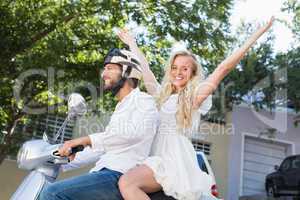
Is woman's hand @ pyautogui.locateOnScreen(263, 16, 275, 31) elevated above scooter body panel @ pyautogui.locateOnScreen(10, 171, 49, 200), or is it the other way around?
woman's hand @ pyautogui.locateOnScreen(263, 16, 275, 31)

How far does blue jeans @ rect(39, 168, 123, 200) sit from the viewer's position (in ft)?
7.91

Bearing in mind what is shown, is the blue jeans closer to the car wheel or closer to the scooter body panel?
the scooter body panel

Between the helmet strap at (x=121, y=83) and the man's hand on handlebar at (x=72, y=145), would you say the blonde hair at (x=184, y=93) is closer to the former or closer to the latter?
the helmet strap at (x=121, y=83)

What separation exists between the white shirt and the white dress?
85 mm

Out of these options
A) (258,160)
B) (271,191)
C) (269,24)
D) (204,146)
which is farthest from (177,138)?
(258,160)

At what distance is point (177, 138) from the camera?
2.64 metres

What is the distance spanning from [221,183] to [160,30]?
862 cm

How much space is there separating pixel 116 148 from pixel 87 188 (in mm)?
258

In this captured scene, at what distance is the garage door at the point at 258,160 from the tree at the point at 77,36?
28.8 ft

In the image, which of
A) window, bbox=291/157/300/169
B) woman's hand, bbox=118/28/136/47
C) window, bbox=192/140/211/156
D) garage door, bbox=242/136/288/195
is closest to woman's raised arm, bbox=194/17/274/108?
woman's hand, bbox=118/28/136/47

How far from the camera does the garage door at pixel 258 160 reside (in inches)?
672

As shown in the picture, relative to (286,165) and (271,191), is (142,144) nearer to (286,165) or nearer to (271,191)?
(286,165)

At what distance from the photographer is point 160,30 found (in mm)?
9109

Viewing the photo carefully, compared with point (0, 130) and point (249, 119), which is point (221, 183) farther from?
point (0, 130)
